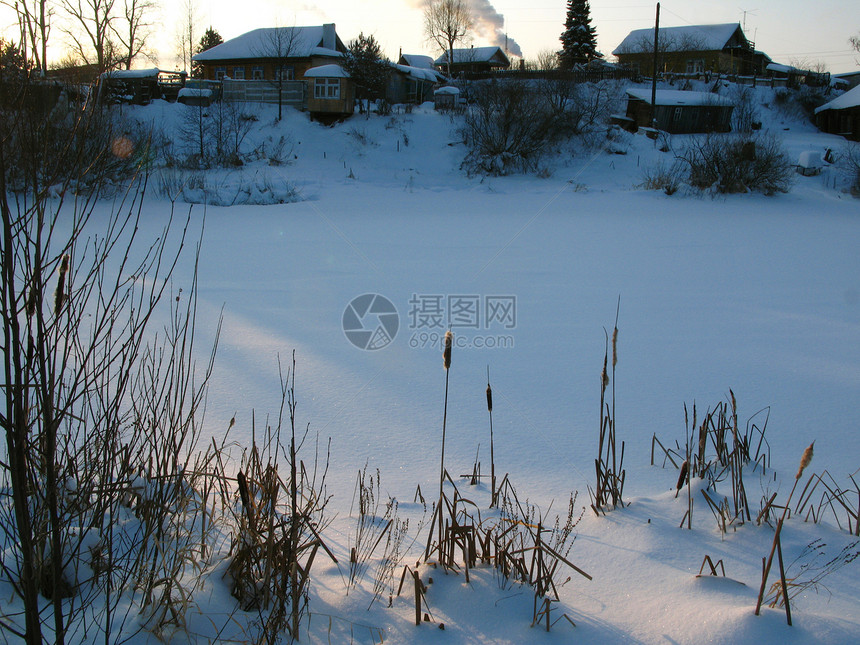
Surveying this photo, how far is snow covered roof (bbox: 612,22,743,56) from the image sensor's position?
38344 millimetres

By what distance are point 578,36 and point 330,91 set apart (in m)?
20.0

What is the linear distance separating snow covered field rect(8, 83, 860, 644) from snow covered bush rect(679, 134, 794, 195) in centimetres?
321

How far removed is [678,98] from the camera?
24672 millimetres

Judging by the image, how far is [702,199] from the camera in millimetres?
14414

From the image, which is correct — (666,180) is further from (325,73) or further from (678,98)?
(325,73)

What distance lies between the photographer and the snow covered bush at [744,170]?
15.2m

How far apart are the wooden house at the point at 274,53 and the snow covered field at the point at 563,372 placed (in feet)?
70.2

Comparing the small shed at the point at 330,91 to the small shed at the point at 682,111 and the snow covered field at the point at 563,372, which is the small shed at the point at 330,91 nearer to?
the small shed at the point at 682,111

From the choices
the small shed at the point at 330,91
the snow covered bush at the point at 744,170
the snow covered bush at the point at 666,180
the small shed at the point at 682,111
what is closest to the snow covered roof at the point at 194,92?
the small shed at the point at 330,91

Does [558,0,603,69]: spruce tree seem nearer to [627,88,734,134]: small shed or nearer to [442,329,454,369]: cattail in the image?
[627,88,734,134]: small shed

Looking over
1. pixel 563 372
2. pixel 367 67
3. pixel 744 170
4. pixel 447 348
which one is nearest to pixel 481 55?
pixel 367 67

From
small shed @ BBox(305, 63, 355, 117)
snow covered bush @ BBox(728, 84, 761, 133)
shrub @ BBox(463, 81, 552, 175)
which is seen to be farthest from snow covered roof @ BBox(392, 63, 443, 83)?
snow covered bush @ BBox(728, 84, 761, 133)

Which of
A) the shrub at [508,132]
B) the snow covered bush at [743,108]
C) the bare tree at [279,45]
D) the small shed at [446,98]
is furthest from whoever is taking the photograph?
the bare tree at [279,45]

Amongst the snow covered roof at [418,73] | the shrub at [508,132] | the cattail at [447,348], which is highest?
the snow covered roof at [418,73]
